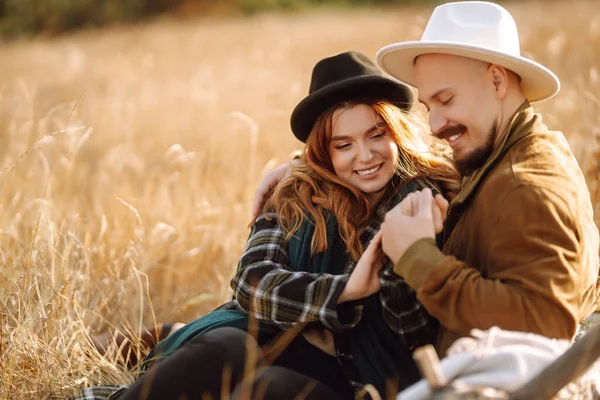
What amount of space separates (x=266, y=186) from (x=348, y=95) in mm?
585

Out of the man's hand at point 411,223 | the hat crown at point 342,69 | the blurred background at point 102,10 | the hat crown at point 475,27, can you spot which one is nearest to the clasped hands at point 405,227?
the man's hand at point 411,223

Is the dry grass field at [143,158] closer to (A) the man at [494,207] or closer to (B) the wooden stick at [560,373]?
(A) the man at [494,207]

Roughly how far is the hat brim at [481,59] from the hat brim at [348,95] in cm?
12

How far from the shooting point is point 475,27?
9.05 ft

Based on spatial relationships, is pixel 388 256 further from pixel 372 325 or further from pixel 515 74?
pixel 515 74

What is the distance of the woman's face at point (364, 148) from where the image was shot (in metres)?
3.27

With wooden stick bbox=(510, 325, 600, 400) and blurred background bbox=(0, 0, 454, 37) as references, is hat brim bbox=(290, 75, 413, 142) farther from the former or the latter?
blurred background bbox=(0, 0, 454, 37)

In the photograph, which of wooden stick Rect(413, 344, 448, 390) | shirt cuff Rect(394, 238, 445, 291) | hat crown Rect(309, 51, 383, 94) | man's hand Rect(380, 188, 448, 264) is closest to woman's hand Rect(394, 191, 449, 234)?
man's hand Rect(380, 188, 448, 264)

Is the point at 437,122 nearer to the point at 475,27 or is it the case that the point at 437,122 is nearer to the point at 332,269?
the point at 475,27

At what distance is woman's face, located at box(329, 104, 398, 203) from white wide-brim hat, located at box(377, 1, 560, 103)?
1.30 ft

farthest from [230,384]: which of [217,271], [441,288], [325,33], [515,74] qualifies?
[325,33]

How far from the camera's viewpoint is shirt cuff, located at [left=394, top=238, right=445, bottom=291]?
2416 mm

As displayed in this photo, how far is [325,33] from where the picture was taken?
55.3 ft

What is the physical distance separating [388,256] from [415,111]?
3.49 feet
